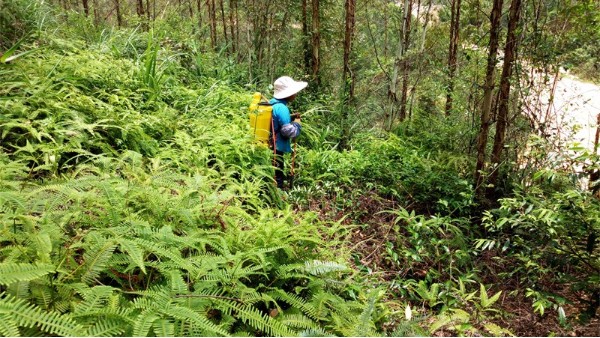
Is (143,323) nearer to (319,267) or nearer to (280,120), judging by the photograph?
(319,267)

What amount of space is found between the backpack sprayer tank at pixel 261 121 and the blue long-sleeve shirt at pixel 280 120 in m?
0.07

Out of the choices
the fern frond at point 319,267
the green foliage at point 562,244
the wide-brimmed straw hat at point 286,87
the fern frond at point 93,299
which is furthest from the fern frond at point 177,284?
the wide-brimmed straw hat at point 286,87

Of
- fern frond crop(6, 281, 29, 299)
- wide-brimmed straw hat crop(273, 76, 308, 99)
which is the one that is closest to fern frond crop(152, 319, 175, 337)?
fern frond crop(6, 281, 29, 299)

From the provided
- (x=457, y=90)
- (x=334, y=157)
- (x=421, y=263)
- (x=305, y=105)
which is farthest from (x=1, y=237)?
(x=457, y=90)

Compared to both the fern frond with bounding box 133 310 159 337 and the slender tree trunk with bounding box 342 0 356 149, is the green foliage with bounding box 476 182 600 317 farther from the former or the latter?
the slender tree trunk with bounding box 342 0 356 149

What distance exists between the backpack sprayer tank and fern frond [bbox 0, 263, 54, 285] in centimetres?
336

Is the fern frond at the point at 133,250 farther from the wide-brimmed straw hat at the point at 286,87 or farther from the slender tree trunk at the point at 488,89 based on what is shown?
the slender tree trunk at the point at 488,89

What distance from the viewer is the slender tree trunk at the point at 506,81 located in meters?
4.82

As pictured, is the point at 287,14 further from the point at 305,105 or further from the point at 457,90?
the point at 457,90

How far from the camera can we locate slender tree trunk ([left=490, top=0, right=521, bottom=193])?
15.8 feet

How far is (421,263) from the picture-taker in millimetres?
4336

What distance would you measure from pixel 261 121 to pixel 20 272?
11.6 feet

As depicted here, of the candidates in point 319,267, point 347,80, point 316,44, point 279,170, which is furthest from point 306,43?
point 319,267

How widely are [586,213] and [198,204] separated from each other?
3092mm
